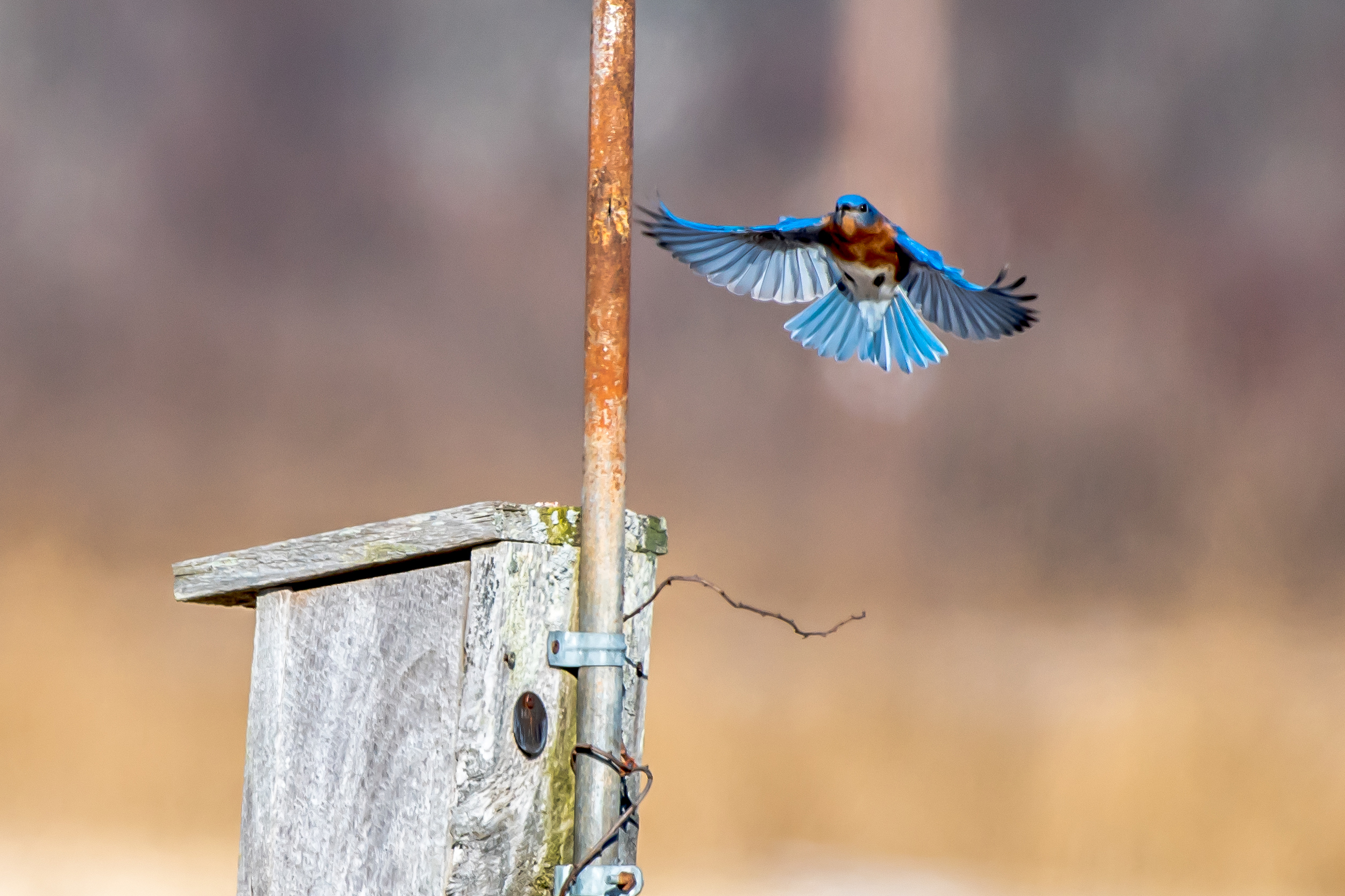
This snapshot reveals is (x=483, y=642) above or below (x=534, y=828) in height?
above

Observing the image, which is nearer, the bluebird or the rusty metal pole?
the rusty metal pole

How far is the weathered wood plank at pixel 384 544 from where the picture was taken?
3.67 ft

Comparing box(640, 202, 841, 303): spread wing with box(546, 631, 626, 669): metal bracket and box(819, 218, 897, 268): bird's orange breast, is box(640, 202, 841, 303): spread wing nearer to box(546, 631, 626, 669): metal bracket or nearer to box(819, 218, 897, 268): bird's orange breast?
box(819, 218, 897, 268): bird's orange breast

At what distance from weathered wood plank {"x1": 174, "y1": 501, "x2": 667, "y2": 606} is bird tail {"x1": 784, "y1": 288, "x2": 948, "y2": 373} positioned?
2.50 ft

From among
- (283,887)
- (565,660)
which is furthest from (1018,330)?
(283,887)

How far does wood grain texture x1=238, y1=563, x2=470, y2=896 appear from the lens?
114 cm

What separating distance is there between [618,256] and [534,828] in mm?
527

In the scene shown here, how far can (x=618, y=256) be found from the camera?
1161 mm

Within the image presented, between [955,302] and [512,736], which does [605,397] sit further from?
[955,302]

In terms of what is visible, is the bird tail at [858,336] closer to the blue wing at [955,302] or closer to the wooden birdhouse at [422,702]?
the blue wing at [955,302]

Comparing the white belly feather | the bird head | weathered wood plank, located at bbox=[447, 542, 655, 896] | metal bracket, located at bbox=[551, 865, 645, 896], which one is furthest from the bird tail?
metal bracket, located at bbox=[551, 865, 645, 896]

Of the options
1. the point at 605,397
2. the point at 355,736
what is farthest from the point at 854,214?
the point at 355,736

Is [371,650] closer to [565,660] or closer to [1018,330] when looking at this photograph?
[565,660]

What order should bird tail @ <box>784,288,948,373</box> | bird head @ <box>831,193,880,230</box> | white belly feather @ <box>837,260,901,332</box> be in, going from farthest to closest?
bird tail @ <box>784,288,948,373</box>
white belly feather @ <box>837,260,901,332</box>
bird head @ <box>831,193,880,230</box>
